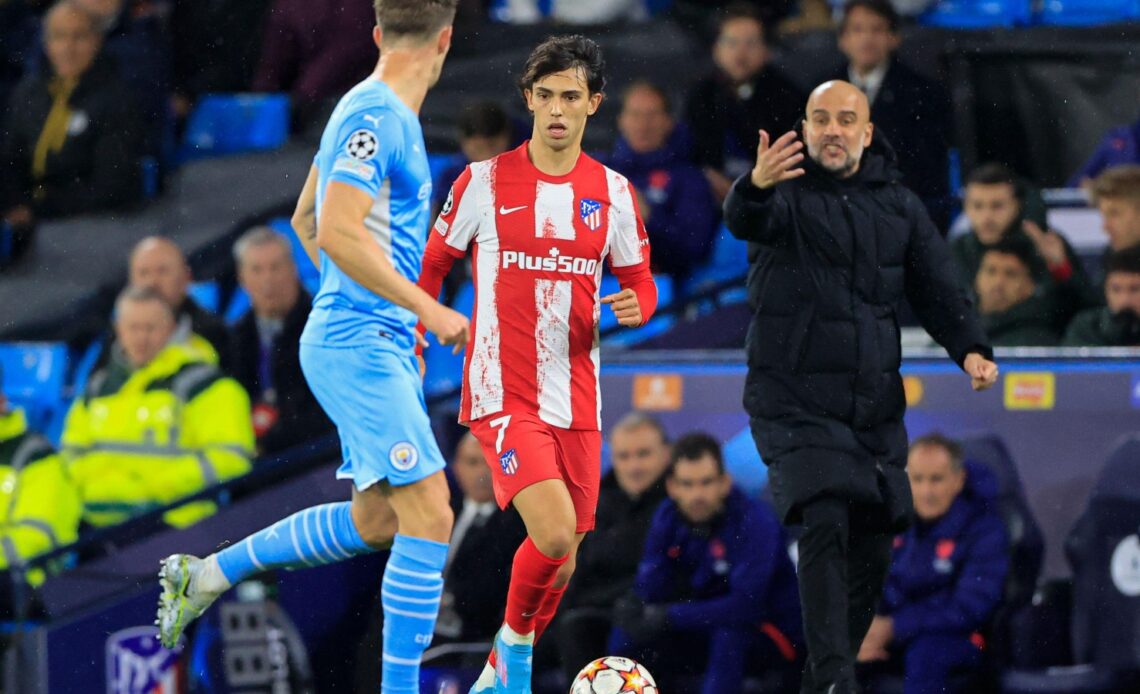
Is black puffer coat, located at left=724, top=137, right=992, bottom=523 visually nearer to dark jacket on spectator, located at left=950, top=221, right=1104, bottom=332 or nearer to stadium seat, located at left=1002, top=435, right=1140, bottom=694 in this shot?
stadium seat, located at left=1002, top=435, right=1140, bottom=694

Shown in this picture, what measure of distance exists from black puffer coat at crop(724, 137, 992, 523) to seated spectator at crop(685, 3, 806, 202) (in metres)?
2.97

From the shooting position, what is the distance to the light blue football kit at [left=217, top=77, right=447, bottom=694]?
19.1ft

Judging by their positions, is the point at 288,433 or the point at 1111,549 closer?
the point at 1111,549

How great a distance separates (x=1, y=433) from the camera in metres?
9.34

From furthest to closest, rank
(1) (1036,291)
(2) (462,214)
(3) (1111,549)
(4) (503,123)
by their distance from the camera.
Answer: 1. (4) (503,123)
2. (1) (1036,291)
3. (3) (1111,549)
4. (2) (462,214)

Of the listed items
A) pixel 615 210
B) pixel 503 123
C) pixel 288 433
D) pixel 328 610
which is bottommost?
pixel 328 610

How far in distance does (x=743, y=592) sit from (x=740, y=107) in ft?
9.32

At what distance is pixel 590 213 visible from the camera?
248 inches

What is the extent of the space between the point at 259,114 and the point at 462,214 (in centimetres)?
569

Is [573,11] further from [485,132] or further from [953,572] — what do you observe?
[953,572]

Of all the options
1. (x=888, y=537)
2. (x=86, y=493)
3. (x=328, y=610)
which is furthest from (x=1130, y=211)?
(x=86, y=493)

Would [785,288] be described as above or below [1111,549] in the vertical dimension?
above

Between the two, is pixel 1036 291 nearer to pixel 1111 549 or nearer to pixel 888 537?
pixel 1111 549

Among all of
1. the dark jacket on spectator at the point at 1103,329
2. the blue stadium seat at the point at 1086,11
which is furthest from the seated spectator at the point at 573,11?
the dark jacket on spectator at the point at 1103,329
